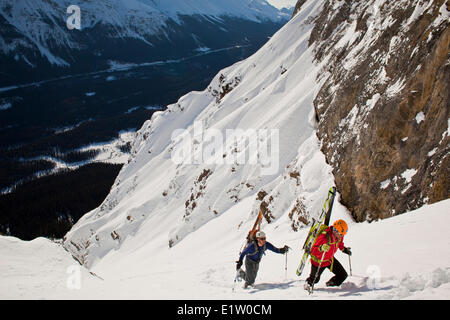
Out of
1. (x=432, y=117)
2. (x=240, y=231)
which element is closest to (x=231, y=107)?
(x=240, y=231)

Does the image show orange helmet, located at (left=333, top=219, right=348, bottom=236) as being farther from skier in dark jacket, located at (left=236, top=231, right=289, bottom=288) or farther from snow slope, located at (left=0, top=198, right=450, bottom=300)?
skier in dark jacket, located at (left=236, top=231, right=289, bottom=288)

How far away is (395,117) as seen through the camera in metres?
14.2

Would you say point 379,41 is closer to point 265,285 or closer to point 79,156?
point 265,285

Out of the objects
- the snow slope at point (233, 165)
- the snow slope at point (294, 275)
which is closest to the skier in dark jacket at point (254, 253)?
the snow slope at point (294, 275)

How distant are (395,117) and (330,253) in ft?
29.0

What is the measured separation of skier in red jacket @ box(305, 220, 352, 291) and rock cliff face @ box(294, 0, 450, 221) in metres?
5.44

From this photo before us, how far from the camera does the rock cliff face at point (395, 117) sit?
12.1m

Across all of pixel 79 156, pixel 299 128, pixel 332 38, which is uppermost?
pixel 79 156

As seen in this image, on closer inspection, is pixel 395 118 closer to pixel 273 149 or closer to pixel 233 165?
pixel 273 149

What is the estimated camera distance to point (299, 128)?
31.1m

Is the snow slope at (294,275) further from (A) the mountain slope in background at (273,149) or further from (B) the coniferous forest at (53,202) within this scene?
(B) the coniferous forest at (53,202)

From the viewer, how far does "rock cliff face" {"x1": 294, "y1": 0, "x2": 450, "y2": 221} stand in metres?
12.1

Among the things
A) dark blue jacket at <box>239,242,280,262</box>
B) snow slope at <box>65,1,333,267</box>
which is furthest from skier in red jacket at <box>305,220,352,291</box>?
snow slope at <box>65,1,333,267</box>
